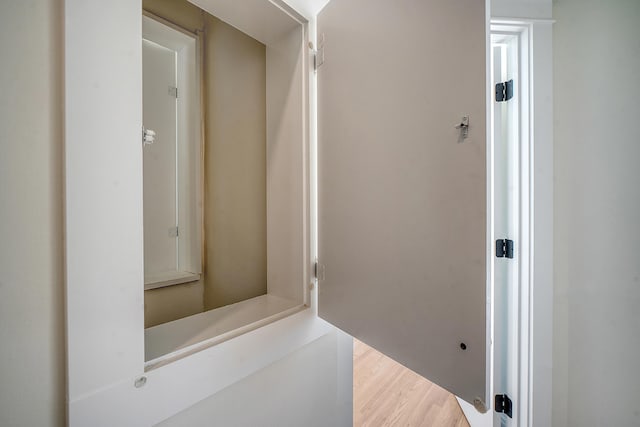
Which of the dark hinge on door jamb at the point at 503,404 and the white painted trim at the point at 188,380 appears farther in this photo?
the dark hinge on door jamb at the point at 503,404

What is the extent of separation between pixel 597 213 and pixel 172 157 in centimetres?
211

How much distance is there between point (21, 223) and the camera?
1.25 feet

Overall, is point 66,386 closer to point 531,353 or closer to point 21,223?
point 21,223

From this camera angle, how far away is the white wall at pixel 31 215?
1.20ft

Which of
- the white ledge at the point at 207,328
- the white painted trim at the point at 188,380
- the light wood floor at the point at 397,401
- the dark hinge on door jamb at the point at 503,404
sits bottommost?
the light wood floor at the point at 397,401

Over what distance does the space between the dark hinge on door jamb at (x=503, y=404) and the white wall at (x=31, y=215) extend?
1.71 metres

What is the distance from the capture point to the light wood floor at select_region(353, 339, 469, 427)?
60.4 inches

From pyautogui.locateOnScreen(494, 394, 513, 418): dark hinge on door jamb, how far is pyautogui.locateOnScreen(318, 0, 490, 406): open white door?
1.13 meters

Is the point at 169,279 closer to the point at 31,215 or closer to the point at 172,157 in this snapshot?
the point at 172,157

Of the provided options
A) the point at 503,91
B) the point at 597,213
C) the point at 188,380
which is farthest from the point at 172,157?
the point at 597,213

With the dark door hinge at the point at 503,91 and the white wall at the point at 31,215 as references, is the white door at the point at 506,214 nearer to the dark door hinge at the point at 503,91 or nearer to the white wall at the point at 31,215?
the dark door hinge at the point at 503,91

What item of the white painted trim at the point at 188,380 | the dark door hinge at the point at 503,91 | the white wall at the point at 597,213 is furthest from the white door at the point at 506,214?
the white painted trim at the point at 188,380

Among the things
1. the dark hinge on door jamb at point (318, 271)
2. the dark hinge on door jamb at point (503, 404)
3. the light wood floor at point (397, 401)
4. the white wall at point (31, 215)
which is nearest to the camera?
the white wall at point (31, 215)

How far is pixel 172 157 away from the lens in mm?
1424
